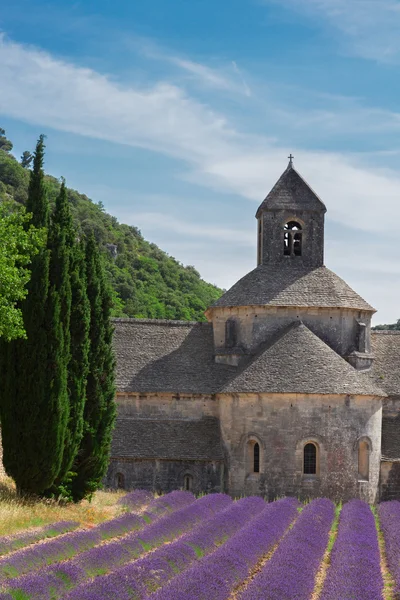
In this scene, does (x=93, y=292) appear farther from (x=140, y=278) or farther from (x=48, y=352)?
(x=140, y=278)

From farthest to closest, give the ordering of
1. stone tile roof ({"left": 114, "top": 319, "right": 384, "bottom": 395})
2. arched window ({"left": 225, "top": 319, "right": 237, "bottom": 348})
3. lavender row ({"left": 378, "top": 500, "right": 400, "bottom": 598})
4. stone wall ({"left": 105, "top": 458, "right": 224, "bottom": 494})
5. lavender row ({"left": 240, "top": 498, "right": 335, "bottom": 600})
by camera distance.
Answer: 1. arched window ({"left": 225, "top": 319, "right": 237, "bottom": 348})
2. stone wall ({"left": 105, "top": 458, "right": 224, "bottom": 494})
3. stone tile roof ({"left": 114, "top": 319, "right": 384, "bottom": 395})
4. lavender row ({"left": 378, "top": 500, "right": 400, "bottom": 598})
5. lavender row ({"left": 240, "top": 498, "right": 335, "bottom": 600})

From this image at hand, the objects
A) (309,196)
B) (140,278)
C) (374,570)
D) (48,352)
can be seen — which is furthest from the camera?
(140,278)

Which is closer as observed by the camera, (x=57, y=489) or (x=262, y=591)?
(x=262, y=591)

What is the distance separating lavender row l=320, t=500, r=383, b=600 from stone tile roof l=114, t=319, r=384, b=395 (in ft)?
37.3

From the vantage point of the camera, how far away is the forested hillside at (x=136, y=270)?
7000cm

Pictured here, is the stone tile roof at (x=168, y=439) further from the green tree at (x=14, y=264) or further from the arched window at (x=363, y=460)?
the green tree at (x=14, y=264)

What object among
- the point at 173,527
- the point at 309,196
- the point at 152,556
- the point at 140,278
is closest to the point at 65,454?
the point at 173,527

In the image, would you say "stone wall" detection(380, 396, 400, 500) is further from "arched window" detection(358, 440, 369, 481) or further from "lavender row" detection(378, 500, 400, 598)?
"lavender row" detection(378, 500, 400, 598)

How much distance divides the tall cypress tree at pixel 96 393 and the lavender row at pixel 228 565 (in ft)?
22.2

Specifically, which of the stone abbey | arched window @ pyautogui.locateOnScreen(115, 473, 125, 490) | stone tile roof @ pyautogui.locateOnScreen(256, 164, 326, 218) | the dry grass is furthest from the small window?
stone tile roof @ pyautogui.locateOnScreen(256, 164, 326, 218)

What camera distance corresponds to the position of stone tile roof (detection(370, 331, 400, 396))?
44.5m

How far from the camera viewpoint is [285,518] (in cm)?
2880

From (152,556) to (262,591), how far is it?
386 centimetres

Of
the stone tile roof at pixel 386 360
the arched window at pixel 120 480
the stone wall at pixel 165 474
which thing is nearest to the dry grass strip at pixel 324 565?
the stone wall at pixel 165 474
